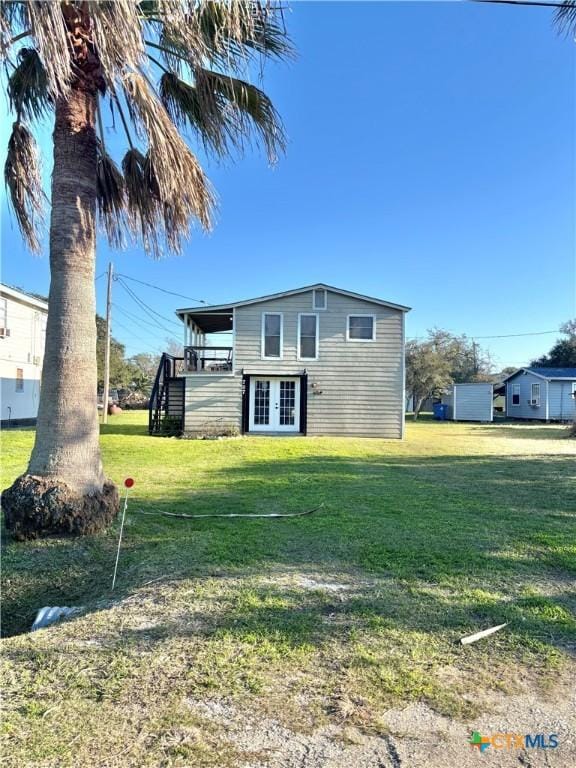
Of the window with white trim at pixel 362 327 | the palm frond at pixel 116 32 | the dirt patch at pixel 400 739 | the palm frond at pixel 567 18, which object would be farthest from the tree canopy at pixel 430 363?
the dirt patch at pixel 400 739

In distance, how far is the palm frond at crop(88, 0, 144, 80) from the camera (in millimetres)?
3467

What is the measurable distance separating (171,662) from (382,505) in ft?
13.0

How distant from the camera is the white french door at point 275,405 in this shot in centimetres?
1591

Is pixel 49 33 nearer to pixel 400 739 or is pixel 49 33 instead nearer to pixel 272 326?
pixel 400 739

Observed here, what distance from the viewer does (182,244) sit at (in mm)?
5531

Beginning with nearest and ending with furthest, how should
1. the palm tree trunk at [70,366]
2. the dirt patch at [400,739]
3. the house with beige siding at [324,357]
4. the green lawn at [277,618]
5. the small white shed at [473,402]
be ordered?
the dirt patch at [400,739]
the green lawn at [277,618]
the palm tree trunk at [70,366]
the house with beige siding at [324,357]
the small white shed at [473,402]

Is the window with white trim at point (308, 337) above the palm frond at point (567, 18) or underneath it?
underneath

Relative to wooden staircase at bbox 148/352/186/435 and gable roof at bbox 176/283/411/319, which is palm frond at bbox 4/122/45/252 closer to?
gable roof at bbox 176/283/411/319

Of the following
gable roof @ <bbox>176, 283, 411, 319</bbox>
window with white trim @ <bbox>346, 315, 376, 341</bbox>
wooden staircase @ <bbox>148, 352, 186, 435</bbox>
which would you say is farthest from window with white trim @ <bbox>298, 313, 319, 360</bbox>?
wooden staircase @ <bbox>148, 352, 186, 435</bbox>

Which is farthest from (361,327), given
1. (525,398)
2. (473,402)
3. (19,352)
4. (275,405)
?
(525,398)

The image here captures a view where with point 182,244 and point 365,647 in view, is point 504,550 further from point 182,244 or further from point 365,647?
point 182,244

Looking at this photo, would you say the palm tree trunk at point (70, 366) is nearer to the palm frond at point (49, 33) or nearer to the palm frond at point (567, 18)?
the palm frond at point (49, 33)

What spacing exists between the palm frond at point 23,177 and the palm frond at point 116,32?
2109 millimetres

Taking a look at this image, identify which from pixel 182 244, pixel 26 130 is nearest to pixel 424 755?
pixel 182 244
